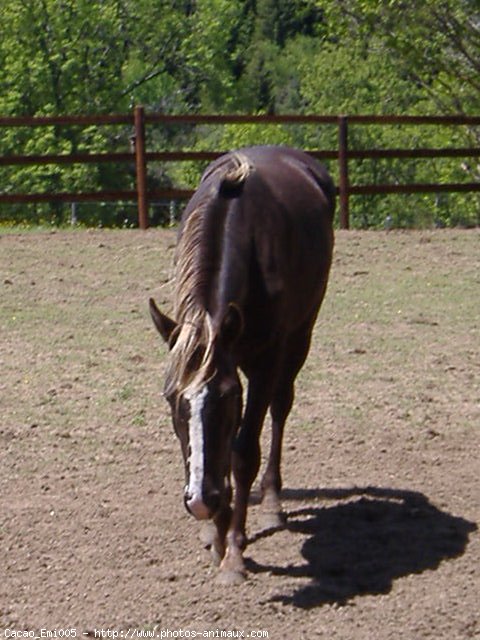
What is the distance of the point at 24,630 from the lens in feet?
13.5

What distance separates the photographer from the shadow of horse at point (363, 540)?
14.7 ft

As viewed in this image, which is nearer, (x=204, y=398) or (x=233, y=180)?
(x=204, y=398)

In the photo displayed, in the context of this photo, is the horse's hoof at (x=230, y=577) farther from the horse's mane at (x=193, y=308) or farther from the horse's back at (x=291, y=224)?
the horse's back at (x=291, y=224)

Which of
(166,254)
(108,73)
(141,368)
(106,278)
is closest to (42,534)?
(141,368)

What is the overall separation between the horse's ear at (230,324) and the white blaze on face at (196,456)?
23cm

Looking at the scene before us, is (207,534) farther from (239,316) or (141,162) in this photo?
(141,162)

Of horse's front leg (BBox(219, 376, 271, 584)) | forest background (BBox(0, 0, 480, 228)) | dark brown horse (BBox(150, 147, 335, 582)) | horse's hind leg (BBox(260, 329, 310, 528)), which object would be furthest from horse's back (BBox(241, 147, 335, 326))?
forest background (BBox(0, 0, 480, 228))

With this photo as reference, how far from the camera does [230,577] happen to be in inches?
176

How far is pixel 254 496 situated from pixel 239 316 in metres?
1.66

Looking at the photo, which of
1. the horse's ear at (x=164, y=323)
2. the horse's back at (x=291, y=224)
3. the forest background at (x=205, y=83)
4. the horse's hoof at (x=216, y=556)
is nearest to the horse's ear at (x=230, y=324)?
the horse's ear at (x=164, y=323)

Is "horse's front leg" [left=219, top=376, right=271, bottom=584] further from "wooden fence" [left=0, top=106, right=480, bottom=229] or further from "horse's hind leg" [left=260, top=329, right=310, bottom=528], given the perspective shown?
"wooden fence" [left=0, top=106, right=480, bottom=229]

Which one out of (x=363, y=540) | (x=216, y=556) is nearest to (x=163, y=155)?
(x=363, y=540)

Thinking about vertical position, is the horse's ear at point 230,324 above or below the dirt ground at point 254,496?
above

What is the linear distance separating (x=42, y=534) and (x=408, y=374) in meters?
3.42
